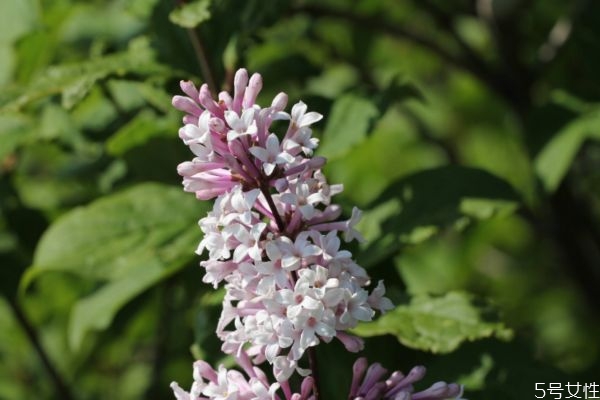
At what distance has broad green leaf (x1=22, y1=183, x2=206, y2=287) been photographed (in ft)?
8.99

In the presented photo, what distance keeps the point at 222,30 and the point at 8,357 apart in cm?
242

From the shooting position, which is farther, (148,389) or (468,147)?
(468,147)

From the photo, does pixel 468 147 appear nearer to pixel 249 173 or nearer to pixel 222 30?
pixel 222 30

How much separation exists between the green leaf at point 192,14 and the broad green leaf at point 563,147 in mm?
1274

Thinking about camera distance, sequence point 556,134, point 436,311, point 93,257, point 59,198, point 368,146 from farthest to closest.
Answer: point 368,146, point 59,198, point 556,134, point 93,257, point 436,311

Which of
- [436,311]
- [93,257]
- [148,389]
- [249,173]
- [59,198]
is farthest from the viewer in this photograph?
[59,198]

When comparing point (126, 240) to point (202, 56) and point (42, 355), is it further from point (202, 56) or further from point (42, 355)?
point (42, 355)

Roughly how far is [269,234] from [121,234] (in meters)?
1.08

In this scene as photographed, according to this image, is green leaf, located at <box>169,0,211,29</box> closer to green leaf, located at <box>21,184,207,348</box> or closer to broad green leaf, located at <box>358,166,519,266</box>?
green leaf, located at <box>21,184,207,348</box>

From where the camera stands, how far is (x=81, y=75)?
2619 millimetres

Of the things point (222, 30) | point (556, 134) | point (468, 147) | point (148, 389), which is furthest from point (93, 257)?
point (468, 147)

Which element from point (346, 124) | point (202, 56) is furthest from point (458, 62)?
point (202, 56)

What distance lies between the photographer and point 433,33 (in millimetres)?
4805

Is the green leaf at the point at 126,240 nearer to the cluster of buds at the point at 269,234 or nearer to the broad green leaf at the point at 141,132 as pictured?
the broad green leaf at the point at 141,132
